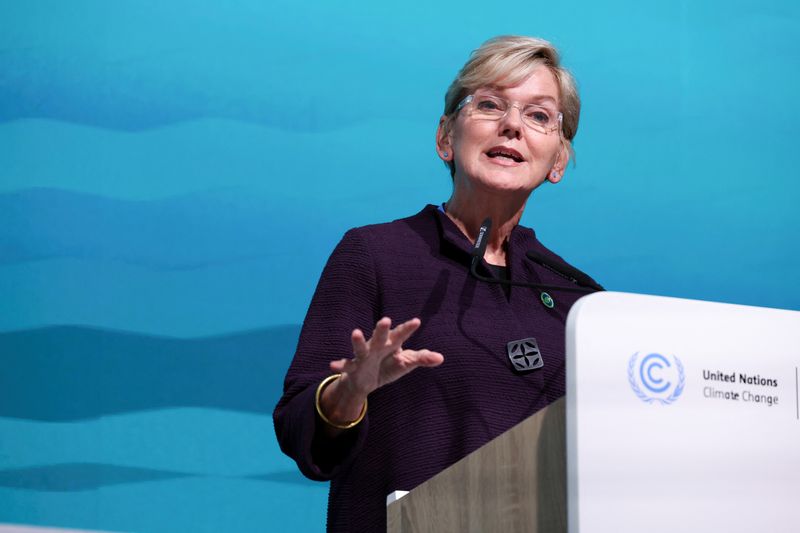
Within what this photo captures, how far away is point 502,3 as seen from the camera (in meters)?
2.88

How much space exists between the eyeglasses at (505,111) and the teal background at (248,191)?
752mm

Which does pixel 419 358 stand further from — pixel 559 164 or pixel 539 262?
pixel 559 164

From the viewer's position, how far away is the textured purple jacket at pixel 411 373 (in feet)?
4.97

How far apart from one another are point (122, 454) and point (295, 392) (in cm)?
109

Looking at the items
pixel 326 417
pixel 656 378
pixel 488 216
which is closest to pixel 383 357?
pixel 326 417

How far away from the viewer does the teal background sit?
249 centimetres

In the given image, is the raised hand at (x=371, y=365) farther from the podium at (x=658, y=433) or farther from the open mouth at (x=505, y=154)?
the open mouth at (x=505, y=154)

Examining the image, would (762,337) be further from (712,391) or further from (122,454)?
(122,454)

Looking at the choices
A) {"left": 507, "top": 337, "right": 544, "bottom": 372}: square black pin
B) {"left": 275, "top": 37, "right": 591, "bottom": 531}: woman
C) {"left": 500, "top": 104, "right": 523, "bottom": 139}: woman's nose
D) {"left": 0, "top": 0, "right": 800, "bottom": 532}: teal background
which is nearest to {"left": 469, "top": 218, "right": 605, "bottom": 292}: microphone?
{"left": 275, "top": 37, "right": 591, "bottom": 531}: woman

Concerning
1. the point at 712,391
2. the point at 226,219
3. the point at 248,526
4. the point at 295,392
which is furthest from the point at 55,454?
the point at 712,391

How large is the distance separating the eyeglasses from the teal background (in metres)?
0.75

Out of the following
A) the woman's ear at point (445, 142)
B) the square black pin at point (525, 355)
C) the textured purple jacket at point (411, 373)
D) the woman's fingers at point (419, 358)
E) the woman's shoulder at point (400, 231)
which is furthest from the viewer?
the woman's ear at point (445, 142)

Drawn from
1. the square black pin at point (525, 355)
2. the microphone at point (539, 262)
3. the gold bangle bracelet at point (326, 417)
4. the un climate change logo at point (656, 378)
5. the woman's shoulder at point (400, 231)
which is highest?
the woman's shoulder at point (400, 231)

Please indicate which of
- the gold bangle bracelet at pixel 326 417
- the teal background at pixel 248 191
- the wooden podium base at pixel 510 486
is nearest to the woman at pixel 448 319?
the gold bangle bracelet at pixel 326 417
